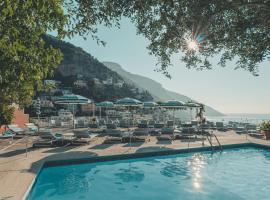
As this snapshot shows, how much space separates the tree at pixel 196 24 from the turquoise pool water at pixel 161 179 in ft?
13.6

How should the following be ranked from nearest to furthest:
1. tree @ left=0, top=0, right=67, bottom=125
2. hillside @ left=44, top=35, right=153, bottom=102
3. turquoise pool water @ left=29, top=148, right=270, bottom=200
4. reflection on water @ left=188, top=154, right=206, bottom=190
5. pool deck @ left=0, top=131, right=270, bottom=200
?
tree @ left=0, top=0, right=67, bottom=125 → pool deck @ left=0, top=131, right=270, bottom=200 → turquoise pool water @ left=29, top=148, right=270, bottom=200 → reflection on water @ left=188, top=154, right=206, bottom=190 → hillside @ left=44, top=35, right=153, bottom=102

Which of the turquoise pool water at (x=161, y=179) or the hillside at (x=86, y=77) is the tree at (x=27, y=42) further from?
the hillside at (x=86, y=77)

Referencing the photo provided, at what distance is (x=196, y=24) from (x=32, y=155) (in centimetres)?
922

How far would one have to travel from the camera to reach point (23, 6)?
153 inches

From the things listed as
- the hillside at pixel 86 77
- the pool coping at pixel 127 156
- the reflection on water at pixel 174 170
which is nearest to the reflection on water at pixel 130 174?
the pool coping at pixel 127 156

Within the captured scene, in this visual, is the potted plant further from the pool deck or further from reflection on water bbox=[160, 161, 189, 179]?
reflection on water bbox=[160, 161, 189, 179]

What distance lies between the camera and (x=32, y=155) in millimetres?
12867

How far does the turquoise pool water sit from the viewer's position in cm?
969

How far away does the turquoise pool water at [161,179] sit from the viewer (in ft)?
31.8

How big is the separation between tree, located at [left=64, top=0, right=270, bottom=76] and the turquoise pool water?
4.15 meters

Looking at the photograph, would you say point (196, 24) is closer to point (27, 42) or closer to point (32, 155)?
point (27, 42)

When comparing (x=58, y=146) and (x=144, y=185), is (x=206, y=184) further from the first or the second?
(x=58, y=146)

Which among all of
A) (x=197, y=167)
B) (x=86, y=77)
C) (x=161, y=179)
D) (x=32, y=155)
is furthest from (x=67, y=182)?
(x=86, y=77)

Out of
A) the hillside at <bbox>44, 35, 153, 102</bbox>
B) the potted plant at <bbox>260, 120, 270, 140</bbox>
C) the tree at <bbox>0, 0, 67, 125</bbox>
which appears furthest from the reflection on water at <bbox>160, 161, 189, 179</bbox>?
the hillside at <bbox>44, 35, 153, 102</bbox>
